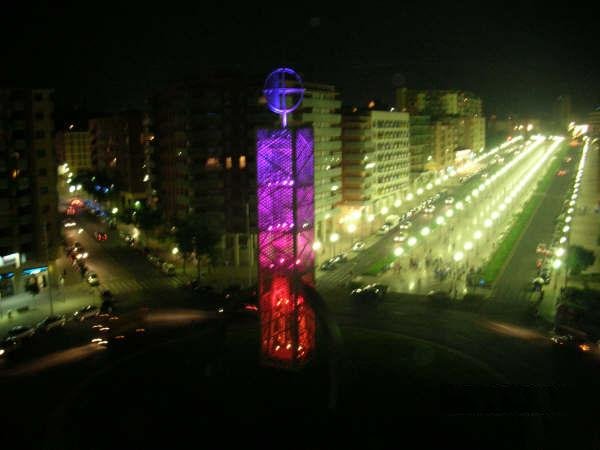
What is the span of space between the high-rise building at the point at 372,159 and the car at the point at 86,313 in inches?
990

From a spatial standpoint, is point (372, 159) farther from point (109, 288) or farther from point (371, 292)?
point (109, 288)

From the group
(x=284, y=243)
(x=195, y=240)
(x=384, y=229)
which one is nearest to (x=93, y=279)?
(x=195, y=240)

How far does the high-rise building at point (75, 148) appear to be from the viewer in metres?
83.4

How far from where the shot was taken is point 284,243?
18.2 metres

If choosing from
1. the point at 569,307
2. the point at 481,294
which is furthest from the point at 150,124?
the point at 569,307

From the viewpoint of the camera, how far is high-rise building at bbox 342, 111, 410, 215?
48.1 meters

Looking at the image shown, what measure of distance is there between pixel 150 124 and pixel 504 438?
3935cm

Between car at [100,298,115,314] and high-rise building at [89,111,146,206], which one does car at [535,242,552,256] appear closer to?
car at [100,298,115,314]

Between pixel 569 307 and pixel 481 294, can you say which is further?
pixel 481 294

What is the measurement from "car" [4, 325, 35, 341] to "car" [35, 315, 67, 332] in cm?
34

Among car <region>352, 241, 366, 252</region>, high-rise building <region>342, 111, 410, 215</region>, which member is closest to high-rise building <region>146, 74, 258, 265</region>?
car <region>352, 241, 366, 252</region>

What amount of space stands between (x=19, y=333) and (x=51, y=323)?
1.54 meters

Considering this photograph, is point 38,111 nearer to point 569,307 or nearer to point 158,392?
point 158,392

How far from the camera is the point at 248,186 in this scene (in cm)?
3816
